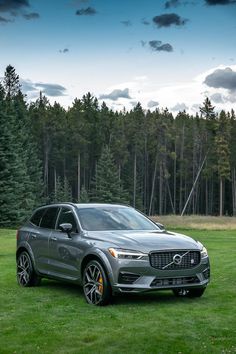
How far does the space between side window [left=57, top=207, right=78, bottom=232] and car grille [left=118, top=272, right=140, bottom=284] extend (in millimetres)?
1851

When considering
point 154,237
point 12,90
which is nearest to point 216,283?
point 154,237

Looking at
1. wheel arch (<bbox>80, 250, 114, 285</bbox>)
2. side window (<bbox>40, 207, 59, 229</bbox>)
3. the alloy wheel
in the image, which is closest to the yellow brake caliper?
wheel arch (<bbox>80, 250, 114, 285</bbox>)

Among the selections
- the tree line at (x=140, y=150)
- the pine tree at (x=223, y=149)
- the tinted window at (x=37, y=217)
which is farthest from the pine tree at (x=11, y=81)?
the tinted window at (x=37, y=217)

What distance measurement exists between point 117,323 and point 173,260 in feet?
6.40

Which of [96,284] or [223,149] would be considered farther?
[223,149]

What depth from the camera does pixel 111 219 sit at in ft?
38.4

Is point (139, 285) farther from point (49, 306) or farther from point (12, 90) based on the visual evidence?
point (12, 90)

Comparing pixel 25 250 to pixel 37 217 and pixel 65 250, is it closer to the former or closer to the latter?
pixel 37 217

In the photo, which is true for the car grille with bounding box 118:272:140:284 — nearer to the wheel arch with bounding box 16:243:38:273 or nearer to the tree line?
the wheel arch with bounding box 16:243:38:273

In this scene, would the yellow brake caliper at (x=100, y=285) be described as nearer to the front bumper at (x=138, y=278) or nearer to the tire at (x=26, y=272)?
the front bumper at (x=138, y=278)

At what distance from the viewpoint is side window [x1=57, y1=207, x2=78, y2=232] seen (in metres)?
11.7

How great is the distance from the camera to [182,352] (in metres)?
7.01

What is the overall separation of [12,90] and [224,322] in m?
88.2

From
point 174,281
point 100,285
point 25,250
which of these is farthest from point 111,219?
point 25,250
